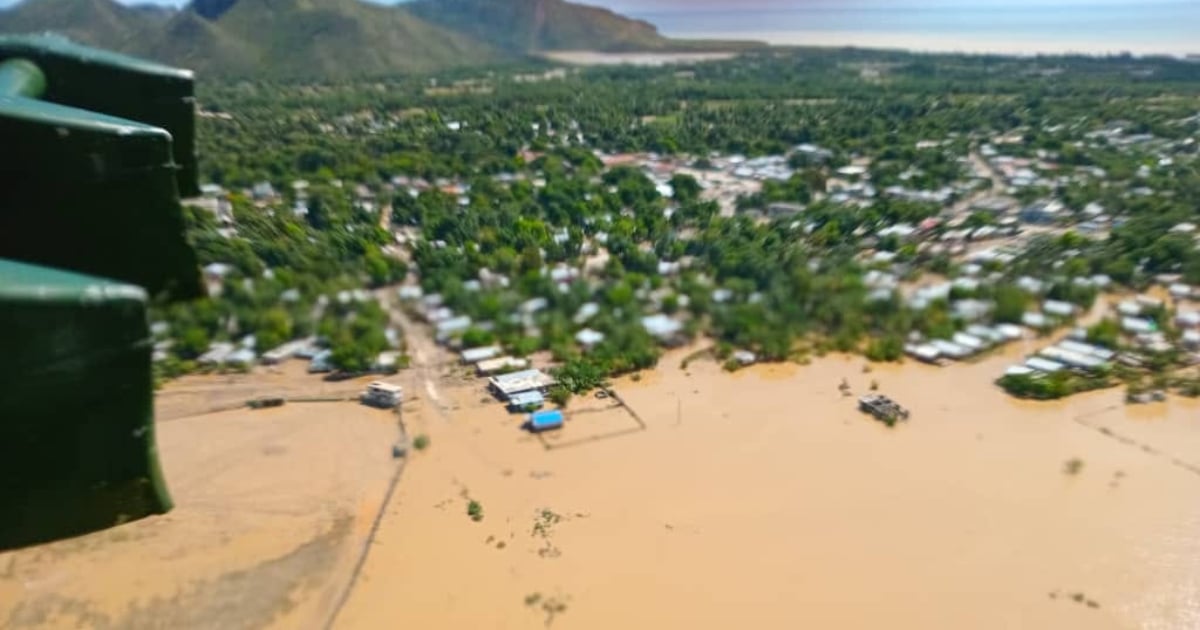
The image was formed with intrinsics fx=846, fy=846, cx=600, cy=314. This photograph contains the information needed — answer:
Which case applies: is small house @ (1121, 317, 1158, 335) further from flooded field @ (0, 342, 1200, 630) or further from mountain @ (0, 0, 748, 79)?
mountain @ (0, 0, 748, 79)

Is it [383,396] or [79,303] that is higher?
[79,303]

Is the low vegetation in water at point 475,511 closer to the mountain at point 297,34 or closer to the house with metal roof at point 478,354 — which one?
the house with metal roof at point 478,354

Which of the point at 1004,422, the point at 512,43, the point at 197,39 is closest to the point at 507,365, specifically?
the point at 1004,422

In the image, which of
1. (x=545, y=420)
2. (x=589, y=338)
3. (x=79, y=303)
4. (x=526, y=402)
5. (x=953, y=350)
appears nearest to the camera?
(x=79, y=303)

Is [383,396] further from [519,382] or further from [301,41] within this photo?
[301,41]

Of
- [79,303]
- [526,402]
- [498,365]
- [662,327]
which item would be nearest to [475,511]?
[526,402]

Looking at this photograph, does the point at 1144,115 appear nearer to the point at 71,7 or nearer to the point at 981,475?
the point at 981,475
